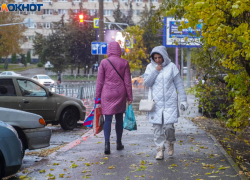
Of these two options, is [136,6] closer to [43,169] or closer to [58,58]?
[58,58]

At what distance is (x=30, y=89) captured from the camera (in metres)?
10.3

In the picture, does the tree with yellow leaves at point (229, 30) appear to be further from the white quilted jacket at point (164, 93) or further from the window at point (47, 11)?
the window at point (47, 11)

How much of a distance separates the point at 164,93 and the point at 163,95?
4cm

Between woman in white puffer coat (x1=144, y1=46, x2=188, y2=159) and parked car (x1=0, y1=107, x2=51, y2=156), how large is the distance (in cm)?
192

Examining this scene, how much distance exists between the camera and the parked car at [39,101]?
32.3 ft

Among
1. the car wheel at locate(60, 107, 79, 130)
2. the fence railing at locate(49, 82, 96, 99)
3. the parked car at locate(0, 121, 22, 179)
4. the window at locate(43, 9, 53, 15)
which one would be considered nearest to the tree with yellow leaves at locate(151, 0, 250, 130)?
the parked car at locate(0, 121, 22, 179)

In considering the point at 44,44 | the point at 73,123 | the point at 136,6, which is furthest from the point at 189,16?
the point at 136,6

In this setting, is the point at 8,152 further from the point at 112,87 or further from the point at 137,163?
the point at 112,87

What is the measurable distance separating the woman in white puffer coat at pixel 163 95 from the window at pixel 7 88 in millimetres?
4563

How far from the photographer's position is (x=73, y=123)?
11.4 meters

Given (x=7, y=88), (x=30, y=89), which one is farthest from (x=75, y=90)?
(x=7, y=88)

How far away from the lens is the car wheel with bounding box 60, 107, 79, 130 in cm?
1114

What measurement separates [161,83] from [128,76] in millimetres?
750

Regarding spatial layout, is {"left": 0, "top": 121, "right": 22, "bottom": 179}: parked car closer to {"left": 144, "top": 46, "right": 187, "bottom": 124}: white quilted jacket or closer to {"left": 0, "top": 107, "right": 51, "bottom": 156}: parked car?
{"left": 0, "top": 107, "right": 51, "bottom": 156}: parked car
